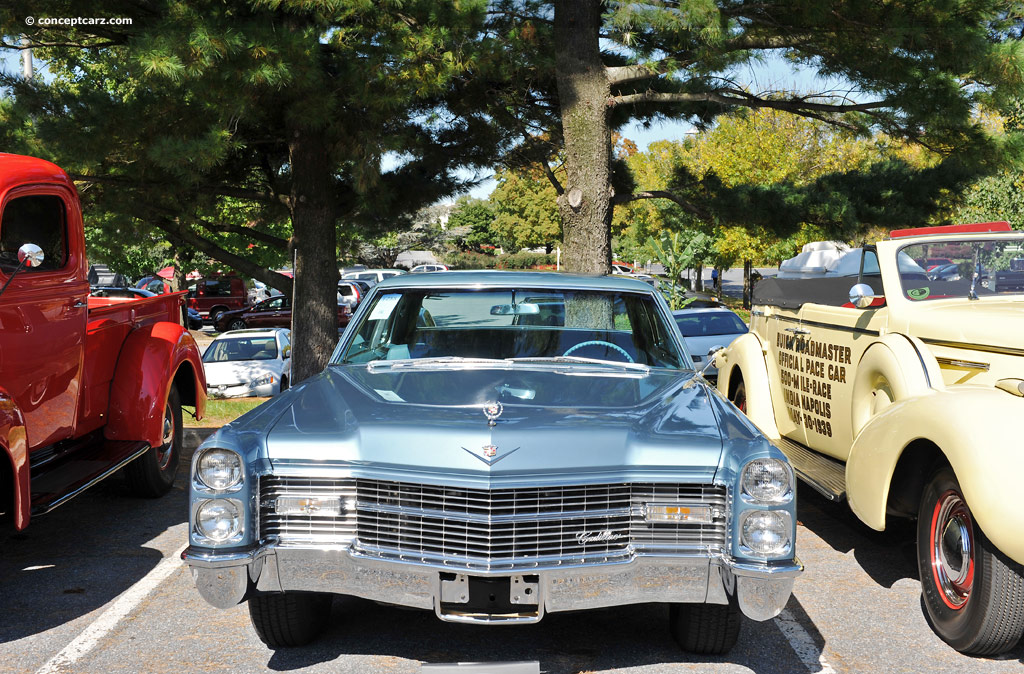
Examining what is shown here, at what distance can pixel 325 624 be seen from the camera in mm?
4324

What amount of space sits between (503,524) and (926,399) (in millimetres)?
2309

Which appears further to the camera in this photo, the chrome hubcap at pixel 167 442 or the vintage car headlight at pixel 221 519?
the chrome hubcap at pixel 167 442

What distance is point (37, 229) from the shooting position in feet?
19.3

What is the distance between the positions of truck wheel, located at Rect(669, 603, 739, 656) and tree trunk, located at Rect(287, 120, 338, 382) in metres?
9.50

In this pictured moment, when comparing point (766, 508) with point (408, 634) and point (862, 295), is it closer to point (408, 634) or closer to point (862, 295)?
point (408, 634)

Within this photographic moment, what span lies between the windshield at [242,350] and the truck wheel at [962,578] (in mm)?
15104

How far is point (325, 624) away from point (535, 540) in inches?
50.4

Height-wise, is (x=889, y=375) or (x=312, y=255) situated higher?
(x=312, y=255)

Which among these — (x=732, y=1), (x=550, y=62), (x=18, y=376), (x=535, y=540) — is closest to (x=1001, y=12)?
(x=732, y=1)

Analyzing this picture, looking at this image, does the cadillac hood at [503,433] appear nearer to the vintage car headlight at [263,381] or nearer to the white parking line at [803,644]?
the white parking line at [803,644]

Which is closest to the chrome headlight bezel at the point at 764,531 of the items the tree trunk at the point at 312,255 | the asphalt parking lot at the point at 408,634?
the asphalt parking lot at the point at 408,634

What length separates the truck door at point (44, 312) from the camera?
532 cm

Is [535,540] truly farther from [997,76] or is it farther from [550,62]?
[550,62]

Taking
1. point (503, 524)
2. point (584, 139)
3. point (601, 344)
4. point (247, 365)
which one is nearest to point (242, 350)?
point (247, 365)
